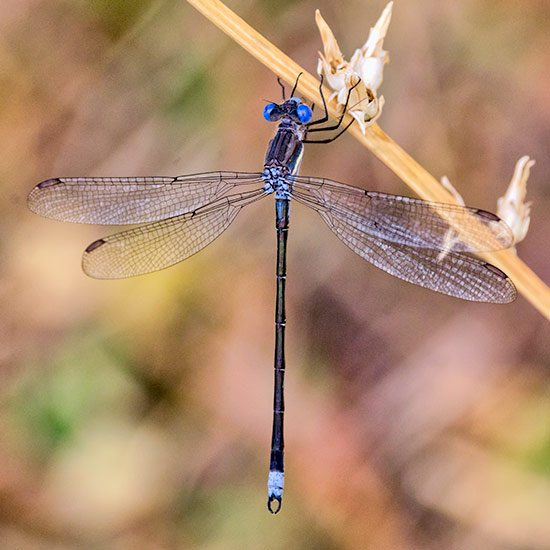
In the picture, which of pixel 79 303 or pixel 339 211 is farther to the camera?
pixel 79 303

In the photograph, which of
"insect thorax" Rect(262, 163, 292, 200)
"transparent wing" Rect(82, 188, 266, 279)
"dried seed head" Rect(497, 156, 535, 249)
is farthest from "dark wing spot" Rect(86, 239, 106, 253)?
"dried seed head" Rect(497, 156, 535, 249)

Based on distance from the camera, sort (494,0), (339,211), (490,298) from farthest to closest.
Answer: (494,0)
(339,211)
(490,298)

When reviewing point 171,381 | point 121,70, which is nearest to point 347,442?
point 171,381

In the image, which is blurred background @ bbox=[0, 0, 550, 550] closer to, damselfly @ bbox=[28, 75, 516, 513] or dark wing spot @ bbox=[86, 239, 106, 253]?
damselfly @ bbox=[28, 75, 516, 513]

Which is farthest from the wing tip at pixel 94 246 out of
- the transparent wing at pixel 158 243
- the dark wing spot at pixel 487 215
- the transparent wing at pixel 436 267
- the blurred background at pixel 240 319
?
the dark wing spot at pixel 487 215

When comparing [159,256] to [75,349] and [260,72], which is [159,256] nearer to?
[75,349]
